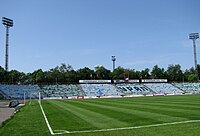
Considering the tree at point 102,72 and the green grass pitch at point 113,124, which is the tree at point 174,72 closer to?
the tree at point 102,72

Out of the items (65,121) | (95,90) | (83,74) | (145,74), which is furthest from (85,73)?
(65,121)

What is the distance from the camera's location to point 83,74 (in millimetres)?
132250

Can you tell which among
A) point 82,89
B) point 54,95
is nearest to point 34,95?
point 54,95

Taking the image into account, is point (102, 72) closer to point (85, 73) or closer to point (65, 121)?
point (85, 73)

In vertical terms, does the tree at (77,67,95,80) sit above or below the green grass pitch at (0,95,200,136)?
above

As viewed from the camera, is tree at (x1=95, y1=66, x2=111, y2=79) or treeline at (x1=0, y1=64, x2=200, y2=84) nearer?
treeline at (x1=0, y1=64, x2=200, y2=84)

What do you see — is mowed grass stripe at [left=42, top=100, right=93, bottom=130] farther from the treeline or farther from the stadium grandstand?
the treeline

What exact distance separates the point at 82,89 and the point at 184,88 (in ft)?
144

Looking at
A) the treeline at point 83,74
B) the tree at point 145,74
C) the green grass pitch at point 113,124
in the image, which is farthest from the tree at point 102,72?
Answer: the green grass pitch at point 113,124

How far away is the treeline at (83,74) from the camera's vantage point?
12506cm

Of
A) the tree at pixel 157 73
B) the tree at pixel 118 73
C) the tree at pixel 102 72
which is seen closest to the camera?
the tree at pixel 102 72

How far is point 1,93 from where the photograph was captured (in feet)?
231

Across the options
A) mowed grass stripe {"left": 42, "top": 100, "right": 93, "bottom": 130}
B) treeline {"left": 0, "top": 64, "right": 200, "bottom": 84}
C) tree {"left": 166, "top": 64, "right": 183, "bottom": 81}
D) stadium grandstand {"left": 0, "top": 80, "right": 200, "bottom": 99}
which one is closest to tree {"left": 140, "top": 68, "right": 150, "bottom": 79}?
treeline {"left": 0, "top": 64, "right": 200, "bottom": 84}

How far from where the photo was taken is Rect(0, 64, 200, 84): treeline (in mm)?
125062
